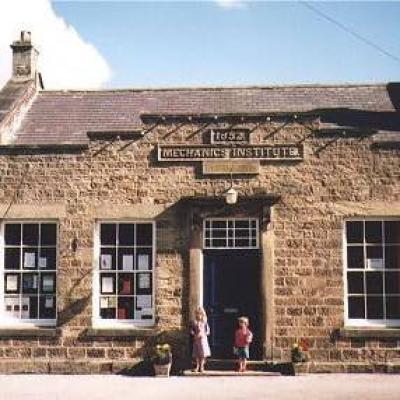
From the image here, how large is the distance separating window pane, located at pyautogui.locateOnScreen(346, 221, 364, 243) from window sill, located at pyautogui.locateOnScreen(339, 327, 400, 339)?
1987mm

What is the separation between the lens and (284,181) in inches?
566

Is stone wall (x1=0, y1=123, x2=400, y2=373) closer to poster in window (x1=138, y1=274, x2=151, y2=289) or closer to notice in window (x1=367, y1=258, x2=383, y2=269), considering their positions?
poster in window (x1=138, y1=274, x2=151, y2=289)

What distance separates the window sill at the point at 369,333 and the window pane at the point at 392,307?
1.31 ft

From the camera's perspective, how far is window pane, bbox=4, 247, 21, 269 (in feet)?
48.4

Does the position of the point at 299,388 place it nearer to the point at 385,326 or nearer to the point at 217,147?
the point at 385,326

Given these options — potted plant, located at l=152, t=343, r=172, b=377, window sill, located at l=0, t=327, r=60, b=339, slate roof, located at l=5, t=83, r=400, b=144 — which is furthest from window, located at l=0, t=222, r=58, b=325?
potted plant, located at l=152, t=343, r=172, b=377

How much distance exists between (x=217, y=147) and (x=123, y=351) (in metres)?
5.09


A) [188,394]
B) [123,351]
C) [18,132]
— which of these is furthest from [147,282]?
[18,132]

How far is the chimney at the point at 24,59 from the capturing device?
18.1 meters

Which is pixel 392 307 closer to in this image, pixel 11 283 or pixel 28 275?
pixel 28 275

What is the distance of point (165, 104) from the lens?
17.2 metres

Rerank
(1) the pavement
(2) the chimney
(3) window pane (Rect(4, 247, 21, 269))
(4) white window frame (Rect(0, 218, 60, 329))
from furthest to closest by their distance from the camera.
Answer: (2) the chimney, (3) window pane (Rect(4, 247, 21, 269)), (4) white window frame (Rect(0, 218, 60, 329)), (1) the pavement

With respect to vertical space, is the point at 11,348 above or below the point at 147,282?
below

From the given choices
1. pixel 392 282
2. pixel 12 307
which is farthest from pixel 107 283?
pixel 392 282
